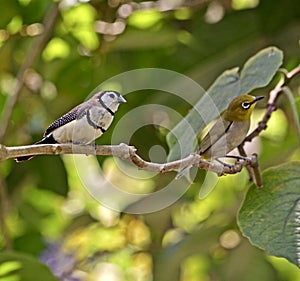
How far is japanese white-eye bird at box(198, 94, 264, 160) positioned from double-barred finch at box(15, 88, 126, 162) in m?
0.13

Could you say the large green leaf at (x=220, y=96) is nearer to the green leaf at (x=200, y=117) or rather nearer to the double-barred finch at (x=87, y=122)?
the green leaf at (x=200, y=117)

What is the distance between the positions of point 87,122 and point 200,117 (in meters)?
0.24

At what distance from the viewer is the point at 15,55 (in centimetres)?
111

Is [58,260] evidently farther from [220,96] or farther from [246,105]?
[246,105]

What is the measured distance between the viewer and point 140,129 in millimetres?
1027

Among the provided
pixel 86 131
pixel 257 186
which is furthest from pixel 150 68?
pixel 86 131

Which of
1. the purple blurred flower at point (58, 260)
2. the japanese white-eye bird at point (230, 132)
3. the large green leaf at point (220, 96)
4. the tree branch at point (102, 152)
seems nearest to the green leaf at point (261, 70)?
the large green leaf at point (220, 96)

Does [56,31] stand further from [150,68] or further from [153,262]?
[153,262]

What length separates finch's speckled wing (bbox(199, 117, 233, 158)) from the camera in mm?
520

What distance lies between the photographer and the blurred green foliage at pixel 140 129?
0.99 meters

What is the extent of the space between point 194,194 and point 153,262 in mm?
137

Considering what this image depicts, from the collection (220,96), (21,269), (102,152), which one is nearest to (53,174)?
(21,269)

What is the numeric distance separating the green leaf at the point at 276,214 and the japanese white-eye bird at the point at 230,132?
0.08 meters

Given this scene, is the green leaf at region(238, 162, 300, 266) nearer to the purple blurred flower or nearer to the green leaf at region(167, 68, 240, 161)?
the green leaf at region(167, 68, 240, 161)
